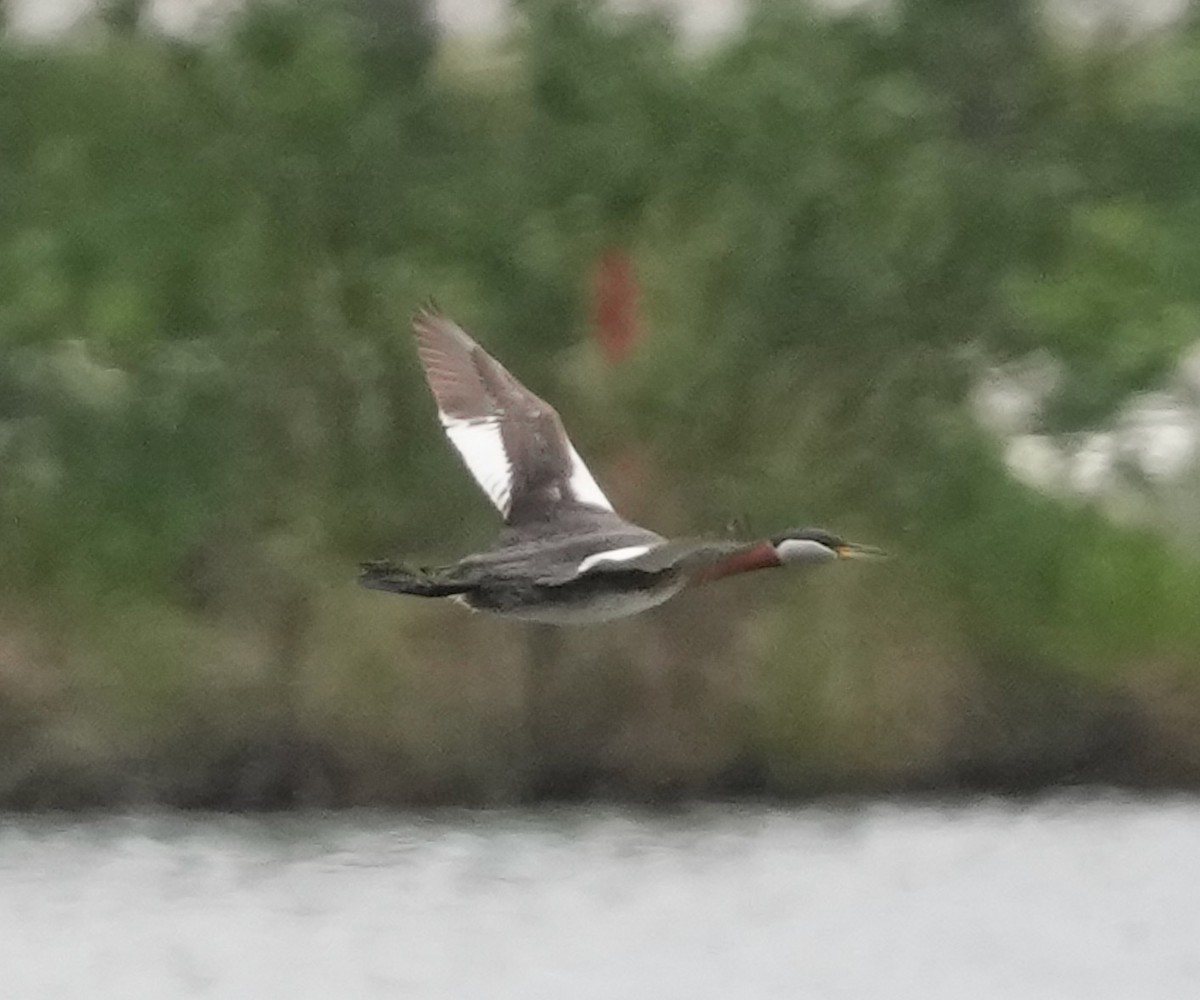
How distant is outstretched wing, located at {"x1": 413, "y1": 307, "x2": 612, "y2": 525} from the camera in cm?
672

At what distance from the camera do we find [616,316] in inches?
658

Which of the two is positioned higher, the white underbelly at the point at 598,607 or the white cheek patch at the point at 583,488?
the white cheek patch at the point at 583,488

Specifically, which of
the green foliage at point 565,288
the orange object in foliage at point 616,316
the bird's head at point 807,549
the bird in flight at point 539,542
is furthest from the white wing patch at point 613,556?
the orange object in foliage at point 616,316

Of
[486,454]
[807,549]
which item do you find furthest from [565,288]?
[807,549]

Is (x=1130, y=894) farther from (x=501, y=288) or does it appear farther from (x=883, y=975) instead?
(x=501, y=288)

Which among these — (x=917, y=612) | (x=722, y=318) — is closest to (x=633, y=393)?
(x=722, y=318)

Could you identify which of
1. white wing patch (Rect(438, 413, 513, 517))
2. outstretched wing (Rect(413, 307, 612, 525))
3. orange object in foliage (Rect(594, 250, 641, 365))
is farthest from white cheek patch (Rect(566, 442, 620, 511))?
orange object in foliage (Rect(594, 250, 641, 365))

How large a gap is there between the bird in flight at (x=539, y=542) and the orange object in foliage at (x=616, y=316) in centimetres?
953

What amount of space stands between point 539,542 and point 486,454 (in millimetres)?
575

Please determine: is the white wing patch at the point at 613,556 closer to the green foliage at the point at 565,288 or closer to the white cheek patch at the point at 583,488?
the white cheek patch at the point at 583,488

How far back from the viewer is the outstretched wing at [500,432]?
6719 mm

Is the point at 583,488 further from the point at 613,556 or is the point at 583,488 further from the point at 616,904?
the point at 616,904

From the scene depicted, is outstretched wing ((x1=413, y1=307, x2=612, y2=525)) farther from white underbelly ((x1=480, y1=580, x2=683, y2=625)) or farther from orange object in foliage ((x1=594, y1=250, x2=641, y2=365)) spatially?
orange object in foliage ((x1=594, y1=250, x2=641, y2=365))

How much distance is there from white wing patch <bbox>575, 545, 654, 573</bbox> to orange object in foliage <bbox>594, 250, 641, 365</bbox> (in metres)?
10.6
